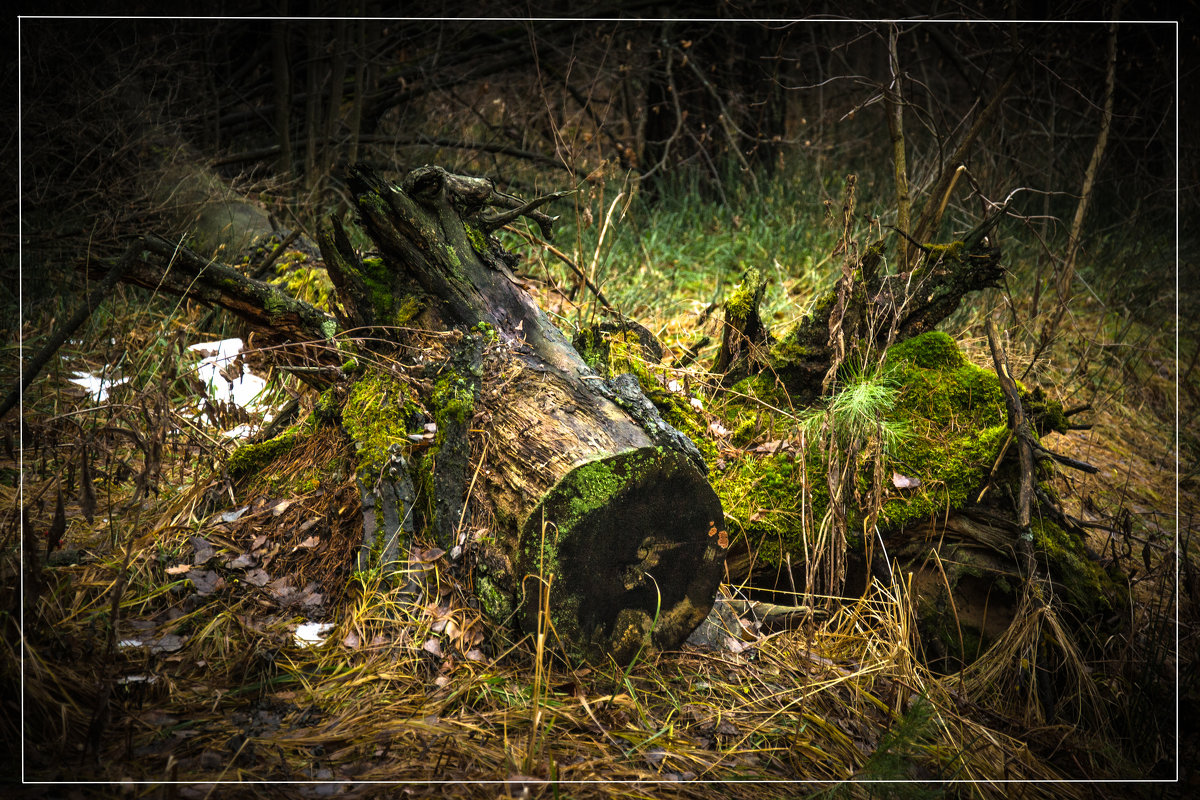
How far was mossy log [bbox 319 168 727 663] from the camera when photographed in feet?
7.13

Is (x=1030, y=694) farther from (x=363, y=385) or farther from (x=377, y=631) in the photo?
(x=363, y=385)

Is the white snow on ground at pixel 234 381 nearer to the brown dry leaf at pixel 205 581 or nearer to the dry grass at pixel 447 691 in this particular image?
the dry grass at pixel 447 691

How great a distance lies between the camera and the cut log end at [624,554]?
215 cm

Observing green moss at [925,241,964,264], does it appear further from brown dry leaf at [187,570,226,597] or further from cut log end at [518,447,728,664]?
brown dry leaf at [187,570,226,597]

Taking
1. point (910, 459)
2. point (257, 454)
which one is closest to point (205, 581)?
point (257, 454)

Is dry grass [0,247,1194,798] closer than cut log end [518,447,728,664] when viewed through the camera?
Yes

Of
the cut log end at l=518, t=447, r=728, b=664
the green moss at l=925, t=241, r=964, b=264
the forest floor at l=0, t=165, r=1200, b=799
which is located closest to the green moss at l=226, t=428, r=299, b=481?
the forest floor at l=0, t=165, r=1200, b=799

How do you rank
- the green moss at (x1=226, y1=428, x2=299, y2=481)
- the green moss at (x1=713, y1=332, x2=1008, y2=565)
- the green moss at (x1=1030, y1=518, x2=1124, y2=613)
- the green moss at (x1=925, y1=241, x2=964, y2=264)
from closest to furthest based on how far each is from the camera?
the green moss at (x1=1030, y1=518, x2=1124, y2=613) < the green moss at (x1=713, y1=332, x2=1008, y2=565) < the green moss at (x1=226, y1=428, x2=299, y2=481) < the green moss at (x1=925, y1=241, x2=964, y2=264)

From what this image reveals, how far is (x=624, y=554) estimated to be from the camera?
222 centimetres

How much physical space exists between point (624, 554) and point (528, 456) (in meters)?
0.42

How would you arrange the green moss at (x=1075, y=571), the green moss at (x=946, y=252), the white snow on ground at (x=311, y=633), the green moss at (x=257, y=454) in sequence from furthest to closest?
the green moss at (x=946, y=252)
the green moss at (x=257, y=454)
the green moss at (x=1075, y=571)
the white snow on ground at (x=311, y=633)

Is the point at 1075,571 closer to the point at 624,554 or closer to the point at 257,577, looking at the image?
the point at 624,554

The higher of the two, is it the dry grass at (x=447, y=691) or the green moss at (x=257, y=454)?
the green moss at (x=257, y=454)

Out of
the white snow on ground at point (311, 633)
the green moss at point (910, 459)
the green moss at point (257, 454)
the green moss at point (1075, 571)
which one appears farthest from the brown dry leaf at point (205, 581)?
the green moss at point (1075, 571)
